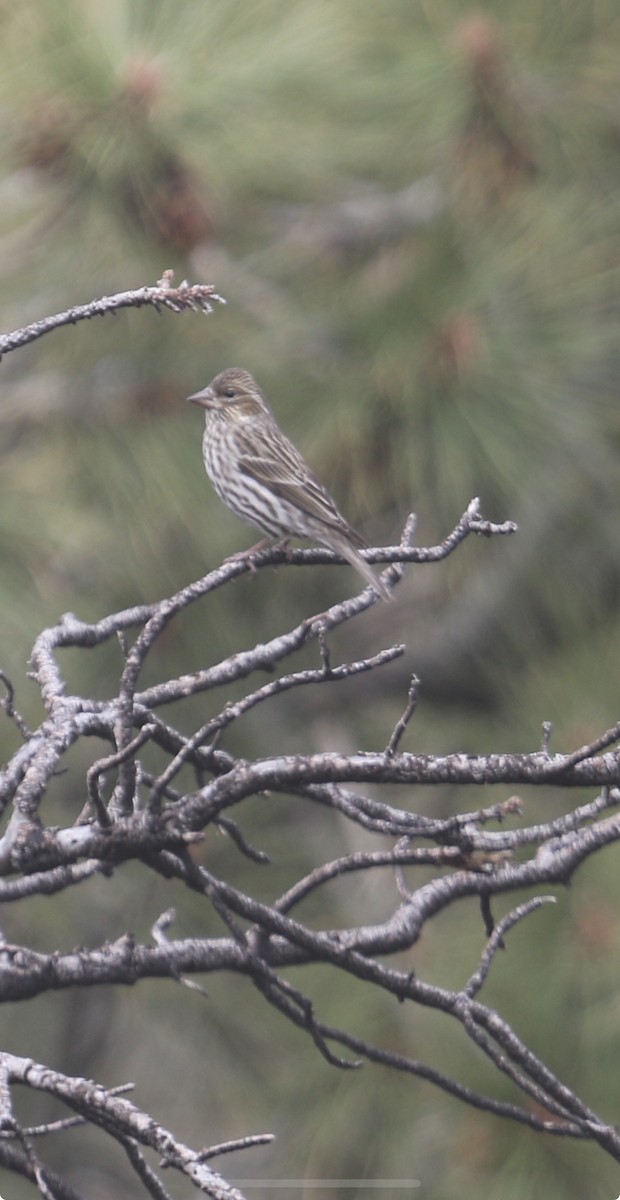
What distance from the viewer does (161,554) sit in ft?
14.7

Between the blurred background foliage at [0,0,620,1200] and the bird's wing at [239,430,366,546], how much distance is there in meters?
0.08

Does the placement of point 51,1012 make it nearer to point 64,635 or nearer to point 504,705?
point 504,705

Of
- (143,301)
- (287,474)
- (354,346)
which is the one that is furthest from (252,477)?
(143,301)

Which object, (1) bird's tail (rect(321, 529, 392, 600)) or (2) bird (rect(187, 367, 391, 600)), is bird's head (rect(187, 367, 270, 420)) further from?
(1) bird's tail (rect(321, 529, 392, 600))

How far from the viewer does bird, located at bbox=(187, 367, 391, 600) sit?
4031 millimetres

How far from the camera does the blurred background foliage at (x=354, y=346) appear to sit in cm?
377

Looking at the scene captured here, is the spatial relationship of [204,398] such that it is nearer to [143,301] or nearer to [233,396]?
[233,396]

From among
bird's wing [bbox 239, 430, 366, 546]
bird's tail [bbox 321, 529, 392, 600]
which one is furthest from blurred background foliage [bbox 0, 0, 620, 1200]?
bird's tail [bbox 321, 529, 392, 600]

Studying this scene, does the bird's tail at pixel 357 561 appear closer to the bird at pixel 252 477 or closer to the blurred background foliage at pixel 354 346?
the bird at pixel 252 477

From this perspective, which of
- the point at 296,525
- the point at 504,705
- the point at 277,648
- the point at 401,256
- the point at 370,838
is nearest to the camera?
the point at 277,648

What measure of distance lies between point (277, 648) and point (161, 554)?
2.20 meters

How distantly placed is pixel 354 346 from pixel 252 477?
46 centimetres

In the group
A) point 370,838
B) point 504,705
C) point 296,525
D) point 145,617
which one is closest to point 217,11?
point 296,525

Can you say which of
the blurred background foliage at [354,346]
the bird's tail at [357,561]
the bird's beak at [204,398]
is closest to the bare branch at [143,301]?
the bird's tail at [357,561]
